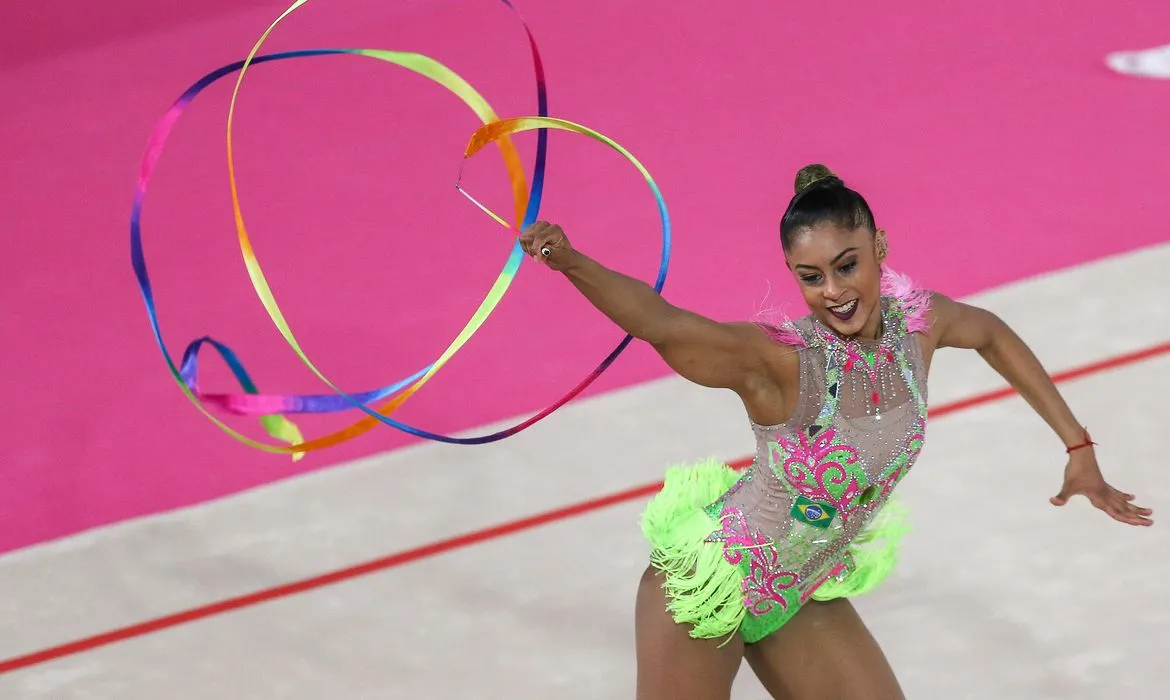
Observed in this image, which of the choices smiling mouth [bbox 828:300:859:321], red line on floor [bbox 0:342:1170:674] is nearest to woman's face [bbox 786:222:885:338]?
smiling mouth [bbox 828:300:859:321]

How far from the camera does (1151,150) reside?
5199mm

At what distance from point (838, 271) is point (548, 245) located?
52cm

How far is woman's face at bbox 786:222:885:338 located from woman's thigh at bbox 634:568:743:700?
64 cm

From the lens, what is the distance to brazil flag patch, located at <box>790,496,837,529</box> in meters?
2.66

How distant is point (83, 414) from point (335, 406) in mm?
2001

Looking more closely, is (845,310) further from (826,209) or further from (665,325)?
(665,325)

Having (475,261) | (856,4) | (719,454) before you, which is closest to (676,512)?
(719,454)

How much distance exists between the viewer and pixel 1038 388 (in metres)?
2.86

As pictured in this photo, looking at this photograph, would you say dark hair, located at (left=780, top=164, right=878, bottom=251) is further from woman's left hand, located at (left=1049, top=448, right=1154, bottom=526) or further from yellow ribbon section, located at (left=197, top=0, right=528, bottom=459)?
woman's left hand, located at (left=1049, top=448, right=1154, bottom=526)

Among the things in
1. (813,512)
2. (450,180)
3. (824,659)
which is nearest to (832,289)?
(813,512)

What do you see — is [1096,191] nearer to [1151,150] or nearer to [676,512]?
[1151,150]

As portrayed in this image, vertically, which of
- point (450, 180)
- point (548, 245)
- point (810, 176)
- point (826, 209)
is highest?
point (450, 180)

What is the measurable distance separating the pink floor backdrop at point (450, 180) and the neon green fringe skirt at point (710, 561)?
150 centimetres

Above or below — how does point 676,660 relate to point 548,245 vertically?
below
